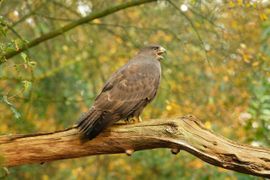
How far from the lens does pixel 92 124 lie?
23.3ft

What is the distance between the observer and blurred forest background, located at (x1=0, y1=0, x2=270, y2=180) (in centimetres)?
1045

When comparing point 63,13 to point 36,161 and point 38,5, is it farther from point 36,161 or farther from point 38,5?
point 36,161

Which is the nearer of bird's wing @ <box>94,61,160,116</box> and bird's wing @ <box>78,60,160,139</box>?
bird's wing @ <box>78,60,160,139</box>

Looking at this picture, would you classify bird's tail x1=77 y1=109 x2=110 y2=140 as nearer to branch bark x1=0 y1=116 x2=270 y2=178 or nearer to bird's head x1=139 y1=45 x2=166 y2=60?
branch bark x1=0 y1=116 x2=270 y2=178

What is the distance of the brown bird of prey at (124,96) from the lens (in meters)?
7.14

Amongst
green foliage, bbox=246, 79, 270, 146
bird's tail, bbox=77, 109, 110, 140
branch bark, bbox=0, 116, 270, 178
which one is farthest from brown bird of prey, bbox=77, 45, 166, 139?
green foliage, bbox=246, 79, 270, 146

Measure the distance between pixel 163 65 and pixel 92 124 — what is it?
15.7 feet

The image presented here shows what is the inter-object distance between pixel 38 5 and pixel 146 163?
Answer: 186 inches

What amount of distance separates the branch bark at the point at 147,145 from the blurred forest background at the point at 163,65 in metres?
2.54

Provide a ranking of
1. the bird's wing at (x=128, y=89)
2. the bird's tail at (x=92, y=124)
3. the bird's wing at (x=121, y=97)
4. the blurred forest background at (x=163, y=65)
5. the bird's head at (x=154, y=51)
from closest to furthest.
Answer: the bird's tail at (x=92, y=124), the bird's wing at (x=121, y=97), the bird's wing at (x=128, y=89), the bird's head at (x=154, y=51), the blurred forest background at (x=163, y=65)

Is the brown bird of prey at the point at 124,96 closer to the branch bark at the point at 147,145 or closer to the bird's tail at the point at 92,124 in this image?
the bird's tail at the point at 92,124

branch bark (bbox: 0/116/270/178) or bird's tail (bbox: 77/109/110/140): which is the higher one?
bird's tail (bbox: 77/109/110/140)

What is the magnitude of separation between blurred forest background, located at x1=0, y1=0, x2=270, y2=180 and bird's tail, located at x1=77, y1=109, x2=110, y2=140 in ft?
7.64

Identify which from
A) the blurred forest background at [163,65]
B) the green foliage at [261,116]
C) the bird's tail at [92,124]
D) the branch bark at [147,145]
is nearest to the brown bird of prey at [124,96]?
the bird's tail at [92,124]
